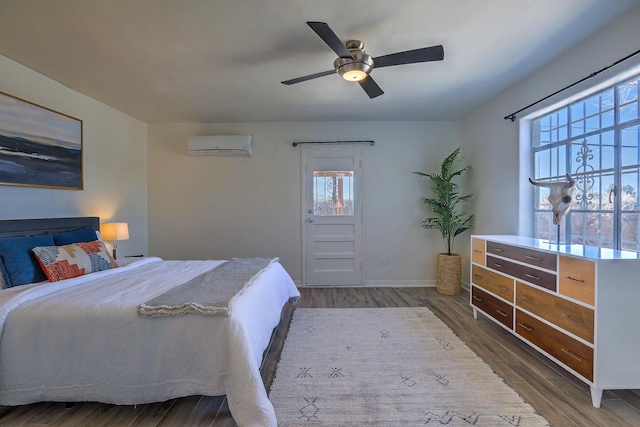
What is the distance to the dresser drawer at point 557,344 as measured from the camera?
1.65 m

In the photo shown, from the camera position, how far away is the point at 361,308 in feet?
10.6

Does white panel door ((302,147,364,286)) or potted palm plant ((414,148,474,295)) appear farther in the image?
white panel door ((302,147,364,286))

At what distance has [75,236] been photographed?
2533 millimetres

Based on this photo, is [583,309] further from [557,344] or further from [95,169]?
[95,169]

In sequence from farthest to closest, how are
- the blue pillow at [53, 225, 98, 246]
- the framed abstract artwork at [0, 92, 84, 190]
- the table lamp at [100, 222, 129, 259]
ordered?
the table lamp at [100, 222, 129, 259]
the blue pillow at [53, 225, 98, 246]
the framed abstract artwork at [0, 92, 84, 190]

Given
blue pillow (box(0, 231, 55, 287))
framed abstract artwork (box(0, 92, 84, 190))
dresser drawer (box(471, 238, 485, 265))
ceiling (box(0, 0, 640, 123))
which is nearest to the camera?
ceiling (box(0, 0, 640, 123))

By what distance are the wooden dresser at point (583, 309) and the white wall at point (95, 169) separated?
442cm

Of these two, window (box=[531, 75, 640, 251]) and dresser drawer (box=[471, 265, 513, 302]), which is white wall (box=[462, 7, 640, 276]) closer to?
window (box=[531, 75, 640, 251])

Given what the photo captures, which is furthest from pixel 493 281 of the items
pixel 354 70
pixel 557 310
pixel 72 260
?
pixel 72 260

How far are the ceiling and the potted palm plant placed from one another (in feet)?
3.43

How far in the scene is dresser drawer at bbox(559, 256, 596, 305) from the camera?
1.62m

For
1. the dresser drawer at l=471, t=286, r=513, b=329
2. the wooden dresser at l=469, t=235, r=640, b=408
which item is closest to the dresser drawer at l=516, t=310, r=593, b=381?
the wooden dresser at l=469, t=235, r=640, b=408

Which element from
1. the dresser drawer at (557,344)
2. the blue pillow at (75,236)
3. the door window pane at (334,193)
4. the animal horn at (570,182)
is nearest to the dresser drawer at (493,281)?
the dresser drawer at (557,344)

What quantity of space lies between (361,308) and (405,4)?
2.93 m
